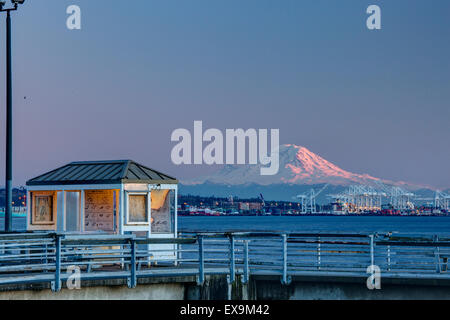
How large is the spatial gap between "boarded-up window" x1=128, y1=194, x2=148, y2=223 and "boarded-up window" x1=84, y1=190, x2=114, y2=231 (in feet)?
4.03

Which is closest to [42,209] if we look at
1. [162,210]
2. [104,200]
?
[104,200]

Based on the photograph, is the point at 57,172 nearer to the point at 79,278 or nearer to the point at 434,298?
the point at 79,278

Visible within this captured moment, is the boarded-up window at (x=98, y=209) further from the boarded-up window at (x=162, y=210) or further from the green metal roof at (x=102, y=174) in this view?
the boarded-up window at (x=162, y=210)

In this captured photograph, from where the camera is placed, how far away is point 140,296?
1841 cm

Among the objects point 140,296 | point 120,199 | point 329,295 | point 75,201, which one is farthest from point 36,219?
point 329,295

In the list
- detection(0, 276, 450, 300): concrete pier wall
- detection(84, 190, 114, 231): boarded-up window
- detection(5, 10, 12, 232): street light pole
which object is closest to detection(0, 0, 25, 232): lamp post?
detection(5, 10, 12, 232): street light pole

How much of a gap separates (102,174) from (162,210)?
2607 millimetres

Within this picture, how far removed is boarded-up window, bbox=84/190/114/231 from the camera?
25.4 m

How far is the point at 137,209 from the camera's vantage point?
24.4 metres

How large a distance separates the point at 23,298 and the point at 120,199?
777cm

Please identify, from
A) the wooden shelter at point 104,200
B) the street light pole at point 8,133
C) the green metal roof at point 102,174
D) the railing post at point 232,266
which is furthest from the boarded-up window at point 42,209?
the railing post at point 232,266

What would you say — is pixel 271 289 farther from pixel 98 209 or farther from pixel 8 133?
pixel 8 133

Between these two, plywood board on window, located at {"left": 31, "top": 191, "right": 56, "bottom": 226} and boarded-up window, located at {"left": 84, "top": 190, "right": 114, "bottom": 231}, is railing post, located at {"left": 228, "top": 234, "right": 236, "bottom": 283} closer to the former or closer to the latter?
boarded-up window, located at {"left": 84, "top": 190, "right": 114, "bottom": 231}

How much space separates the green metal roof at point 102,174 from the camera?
2433 centimetres
